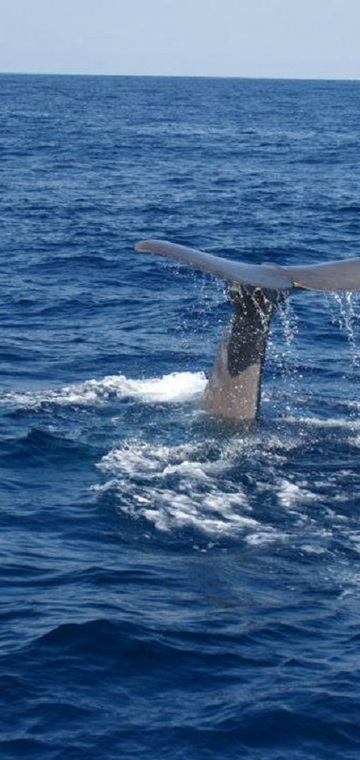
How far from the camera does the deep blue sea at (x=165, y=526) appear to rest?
29.6 feet

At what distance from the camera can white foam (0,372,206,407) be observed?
Answer: 16.2 meters

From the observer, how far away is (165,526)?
472 inches

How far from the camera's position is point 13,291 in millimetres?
23875

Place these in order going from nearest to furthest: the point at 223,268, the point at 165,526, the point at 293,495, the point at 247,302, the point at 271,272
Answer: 1. the point at 165,526
2. the point at 293,495
3. the point at 223,268
4. the point at 271,272
5. the point at 247,302

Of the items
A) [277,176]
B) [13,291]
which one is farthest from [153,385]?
[277,176]

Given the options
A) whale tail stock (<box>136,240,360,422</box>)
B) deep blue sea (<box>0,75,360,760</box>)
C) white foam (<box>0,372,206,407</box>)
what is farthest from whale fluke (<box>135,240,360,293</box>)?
white foam (<box>0,372,206,407</box>)

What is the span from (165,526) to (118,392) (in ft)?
16.1

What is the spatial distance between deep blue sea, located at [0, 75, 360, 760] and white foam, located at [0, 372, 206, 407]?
39 millimetres

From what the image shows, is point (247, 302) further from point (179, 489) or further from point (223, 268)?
point (179, 489)

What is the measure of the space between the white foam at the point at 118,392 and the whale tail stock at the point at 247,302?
1452mm

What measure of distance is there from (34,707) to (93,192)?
3020cm

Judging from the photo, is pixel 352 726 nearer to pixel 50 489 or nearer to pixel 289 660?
pixel 289 660

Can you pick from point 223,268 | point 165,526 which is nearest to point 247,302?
point 223,268

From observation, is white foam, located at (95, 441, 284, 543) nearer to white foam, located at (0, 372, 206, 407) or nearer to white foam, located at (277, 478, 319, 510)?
white foam, located at (277, 478, 319, 510)
